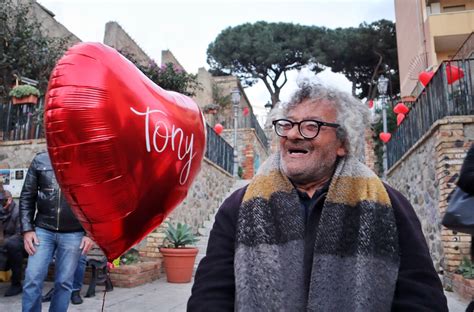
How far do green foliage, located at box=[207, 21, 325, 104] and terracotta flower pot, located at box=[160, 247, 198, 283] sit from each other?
2303 centimetres

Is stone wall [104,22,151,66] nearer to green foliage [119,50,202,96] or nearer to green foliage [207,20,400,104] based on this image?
green foliage [119,50,202,96]

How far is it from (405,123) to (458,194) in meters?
8.15

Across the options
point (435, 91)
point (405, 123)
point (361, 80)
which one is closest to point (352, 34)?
point (361, 80)

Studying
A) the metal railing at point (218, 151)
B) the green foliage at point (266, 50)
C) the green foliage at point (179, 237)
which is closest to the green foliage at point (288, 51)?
the green foliage at point (266, 50)

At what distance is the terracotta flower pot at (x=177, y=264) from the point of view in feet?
19.2

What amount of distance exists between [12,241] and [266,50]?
2551 centimetres

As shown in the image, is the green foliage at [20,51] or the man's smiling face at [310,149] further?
the green foliage at [20,51]

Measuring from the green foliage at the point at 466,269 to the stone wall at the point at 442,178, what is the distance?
100 millimetres

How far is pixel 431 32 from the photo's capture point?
1606 centimetres

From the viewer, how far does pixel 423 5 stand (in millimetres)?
17094

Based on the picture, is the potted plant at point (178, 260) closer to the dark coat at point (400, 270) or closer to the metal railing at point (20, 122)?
the metal railing at point (20, 122)

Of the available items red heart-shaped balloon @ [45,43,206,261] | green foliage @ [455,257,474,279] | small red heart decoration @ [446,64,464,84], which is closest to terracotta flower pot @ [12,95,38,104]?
red heart-shaped balloon @ [45,43,206,261]

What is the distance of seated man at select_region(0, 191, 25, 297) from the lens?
4.70 m

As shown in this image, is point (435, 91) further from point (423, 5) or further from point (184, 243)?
point (423, 5)
